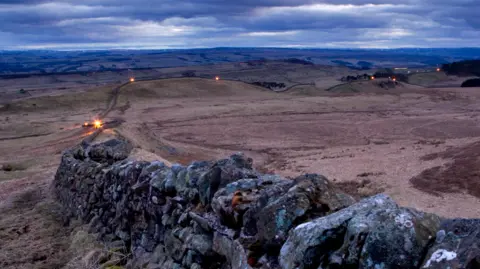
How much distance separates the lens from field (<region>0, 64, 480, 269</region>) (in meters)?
13.0

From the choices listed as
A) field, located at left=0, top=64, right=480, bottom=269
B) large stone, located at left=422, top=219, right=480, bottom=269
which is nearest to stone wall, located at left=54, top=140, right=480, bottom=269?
large stone, located at left=422, top=219, right=480, bottom=269

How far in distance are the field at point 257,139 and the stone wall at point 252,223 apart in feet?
4.99

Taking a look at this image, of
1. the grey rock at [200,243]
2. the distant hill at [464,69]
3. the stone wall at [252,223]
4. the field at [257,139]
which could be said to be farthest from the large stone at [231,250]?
the distant hill at [464,69]

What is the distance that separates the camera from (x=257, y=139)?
34.0 metres

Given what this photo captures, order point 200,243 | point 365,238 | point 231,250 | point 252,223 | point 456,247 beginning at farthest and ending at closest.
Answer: point 200,243 → point 231,250 → point 252,223 → point 365,238 → point 456,247

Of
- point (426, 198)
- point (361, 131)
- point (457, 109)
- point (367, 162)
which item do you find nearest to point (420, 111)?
point (457, 109)

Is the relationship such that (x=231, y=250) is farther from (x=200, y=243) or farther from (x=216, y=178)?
(x=216, y=178)

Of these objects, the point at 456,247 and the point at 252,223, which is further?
the point at 252,223

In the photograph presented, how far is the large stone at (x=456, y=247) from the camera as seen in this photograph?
10.9 feet

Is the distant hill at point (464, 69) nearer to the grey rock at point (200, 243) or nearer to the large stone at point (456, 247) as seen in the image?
the grey rock at point (200, 243)

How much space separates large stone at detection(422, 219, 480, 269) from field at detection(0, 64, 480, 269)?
6.73 m

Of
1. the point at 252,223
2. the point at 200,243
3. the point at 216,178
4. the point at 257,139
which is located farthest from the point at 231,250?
the point at 257,139

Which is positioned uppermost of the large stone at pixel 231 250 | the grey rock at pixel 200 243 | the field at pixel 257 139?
the large stone at pixel 231 250

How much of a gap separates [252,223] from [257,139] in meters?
28.7
